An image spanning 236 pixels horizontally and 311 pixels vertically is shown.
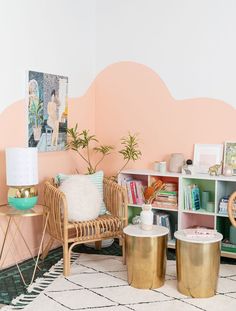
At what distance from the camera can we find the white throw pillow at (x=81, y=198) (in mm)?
3539

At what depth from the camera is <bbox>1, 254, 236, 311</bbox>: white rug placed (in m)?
2.87

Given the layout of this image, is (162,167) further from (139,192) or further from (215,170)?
(215,170)

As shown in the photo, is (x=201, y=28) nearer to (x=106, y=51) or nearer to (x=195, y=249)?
(x=106, y=51)

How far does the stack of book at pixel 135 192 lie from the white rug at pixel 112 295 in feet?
2.85

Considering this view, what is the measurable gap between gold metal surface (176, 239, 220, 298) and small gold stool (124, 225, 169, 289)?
18 centimetres

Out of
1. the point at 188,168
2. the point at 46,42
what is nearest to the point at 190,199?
the point at 188,168

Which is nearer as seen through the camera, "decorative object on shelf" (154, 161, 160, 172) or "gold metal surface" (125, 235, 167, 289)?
"gold metal surface" (125, 235, 167, 289)

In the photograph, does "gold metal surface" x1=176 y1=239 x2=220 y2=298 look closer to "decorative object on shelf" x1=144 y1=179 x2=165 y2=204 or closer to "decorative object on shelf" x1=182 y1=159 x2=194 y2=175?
"decorative object on shelf" x1=144 y1=179 x2=165 y2=204

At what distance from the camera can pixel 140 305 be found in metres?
2.90

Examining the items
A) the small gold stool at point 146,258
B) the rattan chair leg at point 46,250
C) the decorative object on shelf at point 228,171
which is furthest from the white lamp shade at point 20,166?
the decorative object on shelf at point 228,171

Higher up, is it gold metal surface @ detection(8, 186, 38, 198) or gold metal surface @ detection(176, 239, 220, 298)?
gold metal surface @ detection(8, 186, 38, 198)

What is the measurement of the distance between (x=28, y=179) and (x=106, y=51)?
1.94 metres

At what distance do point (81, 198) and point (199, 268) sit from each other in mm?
1134

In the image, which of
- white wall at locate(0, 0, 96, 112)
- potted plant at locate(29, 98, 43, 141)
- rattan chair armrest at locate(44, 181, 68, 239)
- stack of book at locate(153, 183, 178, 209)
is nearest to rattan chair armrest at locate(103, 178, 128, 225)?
stack of book at locate(153, 183, 178, 209)
